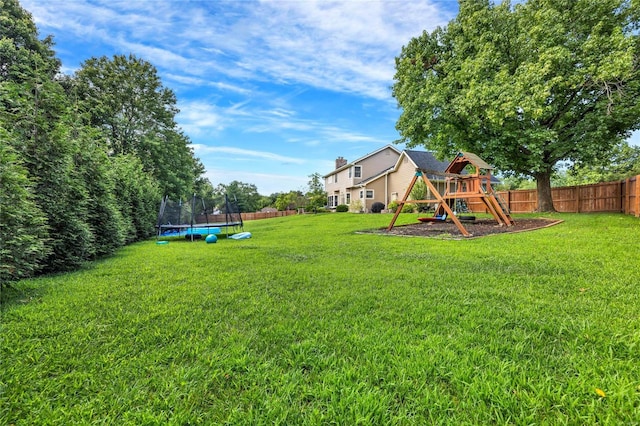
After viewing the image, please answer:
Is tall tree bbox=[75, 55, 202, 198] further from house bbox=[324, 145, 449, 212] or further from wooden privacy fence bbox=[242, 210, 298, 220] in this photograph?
house bbox=[324, 145, 449, 212]

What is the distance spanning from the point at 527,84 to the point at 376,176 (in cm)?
1647

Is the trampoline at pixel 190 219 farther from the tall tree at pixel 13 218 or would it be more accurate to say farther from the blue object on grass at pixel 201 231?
the tall tree at pixel 13 218

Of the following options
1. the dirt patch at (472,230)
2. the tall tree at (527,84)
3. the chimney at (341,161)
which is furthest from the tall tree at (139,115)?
the chimney at (341,161)

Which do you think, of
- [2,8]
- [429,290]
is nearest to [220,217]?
[429,290]

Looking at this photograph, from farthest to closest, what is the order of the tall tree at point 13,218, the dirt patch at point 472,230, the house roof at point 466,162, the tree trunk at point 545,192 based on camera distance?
the tree trunk at point 545,192 < the house roof at point 466,162 < the dirt patch at point 472,230 < the tall tree at point 13,218

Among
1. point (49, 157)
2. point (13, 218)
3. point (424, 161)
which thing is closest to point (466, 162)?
point (49, 157)

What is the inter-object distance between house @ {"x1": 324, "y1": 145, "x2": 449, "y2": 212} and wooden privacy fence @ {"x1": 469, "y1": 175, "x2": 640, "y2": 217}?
615cm

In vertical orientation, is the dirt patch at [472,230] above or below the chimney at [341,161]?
below

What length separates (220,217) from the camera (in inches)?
520

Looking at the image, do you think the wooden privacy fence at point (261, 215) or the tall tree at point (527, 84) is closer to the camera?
the tall tree at point (527, 84)

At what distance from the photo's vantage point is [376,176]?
89.8 ft

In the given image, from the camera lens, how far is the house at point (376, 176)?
25125mm

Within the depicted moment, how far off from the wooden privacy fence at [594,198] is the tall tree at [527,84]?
1711 mm

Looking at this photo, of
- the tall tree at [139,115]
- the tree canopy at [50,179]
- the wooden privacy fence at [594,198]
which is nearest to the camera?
the tree canopy at [50,179]
